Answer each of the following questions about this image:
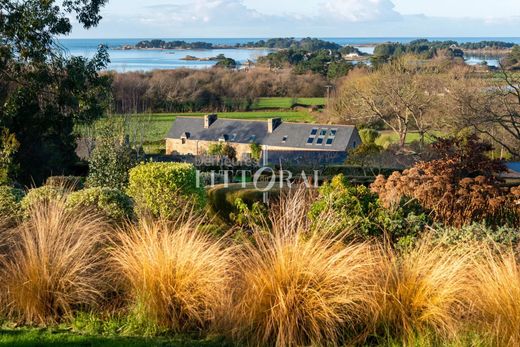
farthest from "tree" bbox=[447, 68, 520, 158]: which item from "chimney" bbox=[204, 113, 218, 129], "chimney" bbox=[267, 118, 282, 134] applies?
"chimney" bbox=[204, 113, 218, 129]

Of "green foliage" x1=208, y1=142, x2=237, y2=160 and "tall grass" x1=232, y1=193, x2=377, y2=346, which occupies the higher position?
"tall grass" x1=232, y1=193, x2=377, y2=346

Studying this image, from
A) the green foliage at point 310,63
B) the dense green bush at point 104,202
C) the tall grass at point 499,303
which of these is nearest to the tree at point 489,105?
the dense green bush at point 104,202

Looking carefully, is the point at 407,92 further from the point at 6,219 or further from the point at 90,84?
the point at 6,219

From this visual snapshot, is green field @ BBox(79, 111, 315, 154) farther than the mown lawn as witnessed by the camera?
Yes

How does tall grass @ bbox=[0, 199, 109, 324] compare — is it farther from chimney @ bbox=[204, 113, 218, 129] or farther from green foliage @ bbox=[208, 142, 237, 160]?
chimney @ bbox=[204, 113, 218, 129]

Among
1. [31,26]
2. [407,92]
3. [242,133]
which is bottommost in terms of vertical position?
[242,133]

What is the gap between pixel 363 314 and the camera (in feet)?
16.0

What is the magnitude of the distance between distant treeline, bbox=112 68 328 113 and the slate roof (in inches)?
A: 412

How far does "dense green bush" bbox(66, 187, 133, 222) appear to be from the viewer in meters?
8.51

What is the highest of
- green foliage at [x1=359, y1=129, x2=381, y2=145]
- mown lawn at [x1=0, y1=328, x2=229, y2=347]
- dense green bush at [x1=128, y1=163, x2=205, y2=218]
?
mown lawn at [x1=0, y1=328, x2=229, y2=347]

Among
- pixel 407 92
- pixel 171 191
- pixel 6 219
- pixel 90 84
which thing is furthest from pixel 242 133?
pixel 6 219

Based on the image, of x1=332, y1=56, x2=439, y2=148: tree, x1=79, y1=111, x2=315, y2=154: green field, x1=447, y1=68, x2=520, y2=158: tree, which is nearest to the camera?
x1=447, y1=68, x2=520, y2=158: tree

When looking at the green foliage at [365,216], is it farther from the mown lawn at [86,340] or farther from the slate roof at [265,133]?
the slate roof at [265,133]

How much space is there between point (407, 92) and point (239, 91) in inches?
1283
